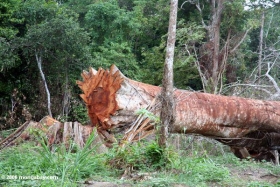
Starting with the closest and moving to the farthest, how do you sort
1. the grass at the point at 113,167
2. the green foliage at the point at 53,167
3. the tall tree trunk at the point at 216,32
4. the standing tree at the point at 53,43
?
the green foliage at the point at 53,167
the grass at the point at 113,167
the standing tree at the point at 53,43
the tall tree trunk at the point at 216,32

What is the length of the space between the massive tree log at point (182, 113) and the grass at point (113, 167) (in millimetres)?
617

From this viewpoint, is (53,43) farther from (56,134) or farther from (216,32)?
(216,32)

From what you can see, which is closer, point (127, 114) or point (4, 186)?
point (4, 186)

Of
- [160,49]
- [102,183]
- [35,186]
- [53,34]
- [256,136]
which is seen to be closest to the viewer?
[35,186]

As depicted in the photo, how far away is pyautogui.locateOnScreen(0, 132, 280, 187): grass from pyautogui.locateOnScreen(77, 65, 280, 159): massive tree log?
617 millimetres

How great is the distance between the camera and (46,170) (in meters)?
3.89

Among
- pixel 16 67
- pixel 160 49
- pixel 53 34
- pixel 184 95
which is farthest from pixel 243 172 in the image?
pixel 160 49

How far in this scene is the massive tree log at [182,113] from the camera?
234 inches

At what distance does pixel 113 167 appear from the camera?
457 cm

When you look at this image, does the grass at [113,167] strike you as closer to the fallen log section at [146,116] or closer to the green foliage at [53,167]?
the green foliage at [53,167]

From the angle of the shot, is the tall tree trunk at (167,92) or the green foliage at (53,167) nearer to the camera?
the green foliage at (53,167)

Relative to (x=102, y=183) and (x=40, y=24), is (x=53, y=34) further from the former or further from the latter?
(x=102, y=183)

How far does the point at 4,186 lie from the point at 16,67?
9673 mm

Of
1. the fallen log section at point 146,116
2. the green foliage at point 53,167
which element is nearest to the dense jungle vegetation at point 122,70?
the green foliage at point 53,167
